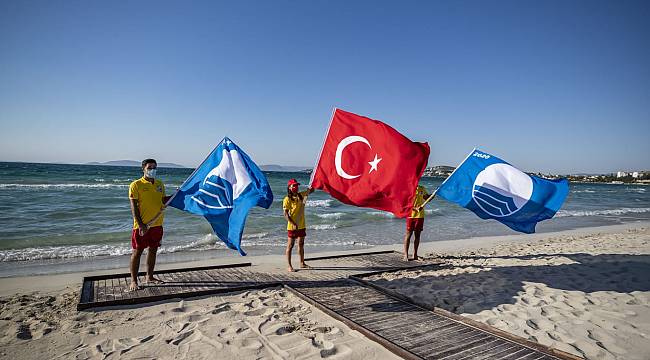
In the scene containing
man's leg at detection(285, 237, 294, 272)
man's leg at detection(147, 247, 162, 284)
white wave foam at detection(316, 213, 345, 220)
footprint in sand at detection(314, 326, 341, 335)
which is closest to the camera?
footprint in sand at detection(314, 326, 341, 335)

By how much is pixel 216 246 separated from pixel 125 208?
10.4 meters

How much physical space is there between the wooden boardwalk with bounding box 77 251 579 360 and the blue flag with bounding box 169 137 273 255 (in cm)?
117

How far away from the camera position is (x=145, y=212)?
5711 mm

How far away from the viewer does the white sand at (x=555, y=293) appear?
14.5ft

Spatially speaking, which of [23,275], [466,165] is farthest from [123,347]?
[466,165]

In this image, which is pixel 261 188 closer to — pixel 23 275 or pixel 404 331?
pixel 404 331

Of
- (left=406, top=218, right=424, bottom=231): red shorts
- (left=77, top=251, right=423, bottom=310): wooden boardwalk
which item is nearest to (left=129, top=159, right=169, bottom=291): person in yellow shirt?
(left=77, top=251, right=423, bottom=310): wooden boardwalk

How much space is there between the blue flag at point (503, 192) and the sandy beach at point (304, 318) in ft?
4.14

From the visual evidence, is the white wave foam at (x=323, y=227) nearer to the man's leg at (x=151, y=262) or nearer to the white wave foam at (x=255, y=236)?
the white wave foam at (x=255, y=236)

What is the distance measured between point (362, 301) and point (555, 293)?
333 centimetres

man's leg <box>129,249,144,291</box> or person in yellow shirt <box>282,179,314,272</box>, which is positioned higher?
person in yellow shirt <box>282,179,314,272</box>

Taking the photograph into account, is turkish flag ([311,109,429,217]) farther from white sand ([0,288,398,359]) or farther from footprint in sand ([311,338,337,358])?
footprint in sand ([311,338,337,358])

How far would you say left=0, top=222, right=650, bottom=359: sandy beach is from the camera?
4078 mm

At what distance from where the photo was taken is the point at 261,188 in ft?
19.6
